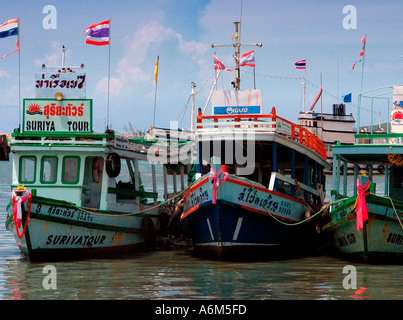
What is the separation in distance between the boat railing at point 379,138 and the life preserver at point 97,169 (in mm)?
8018

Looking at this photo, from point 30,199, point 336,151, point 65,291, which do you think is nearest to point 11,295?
point 65,291

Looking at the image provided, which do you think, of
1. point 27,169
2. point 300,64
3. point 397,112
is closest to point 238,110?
point 397,112

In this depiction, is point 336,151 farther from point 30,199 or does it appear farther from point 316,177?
point 30,199

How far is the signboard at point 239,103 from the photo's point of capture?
21359 millimetres

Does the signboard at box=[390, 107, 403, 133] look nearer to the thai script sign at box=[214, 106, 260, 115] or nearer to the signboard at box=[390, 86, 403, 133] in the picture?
the signboard at box=[390, 86, 403, 133]

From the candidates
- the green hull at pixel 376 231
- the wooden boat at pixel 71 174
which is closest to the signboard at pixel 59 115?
the wooden boat at pixel 71 174

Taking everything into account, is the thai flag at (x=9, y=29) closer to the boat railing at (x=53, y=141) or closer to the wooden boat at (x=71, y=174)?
the wooden boat at (x=71, y=174)

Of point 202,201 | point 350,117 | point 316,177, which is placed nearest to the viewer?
point 202,201

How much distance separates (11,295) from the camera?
1433 cm

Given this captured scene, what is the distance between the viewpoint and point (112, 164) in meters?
20.9

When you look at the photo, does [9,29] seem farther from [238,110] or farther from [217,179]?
[217,179]

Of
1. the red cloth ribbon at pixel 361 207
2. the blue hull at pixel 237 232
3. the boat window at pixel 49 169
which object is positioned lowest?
the blue hull at pixel 237 232

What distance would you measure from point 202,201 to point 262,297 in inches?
218

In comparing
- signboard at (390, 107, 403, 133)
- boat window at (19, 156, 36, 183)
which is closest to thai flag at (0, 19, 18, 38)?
boat window at (19, 156, 36, 183)
